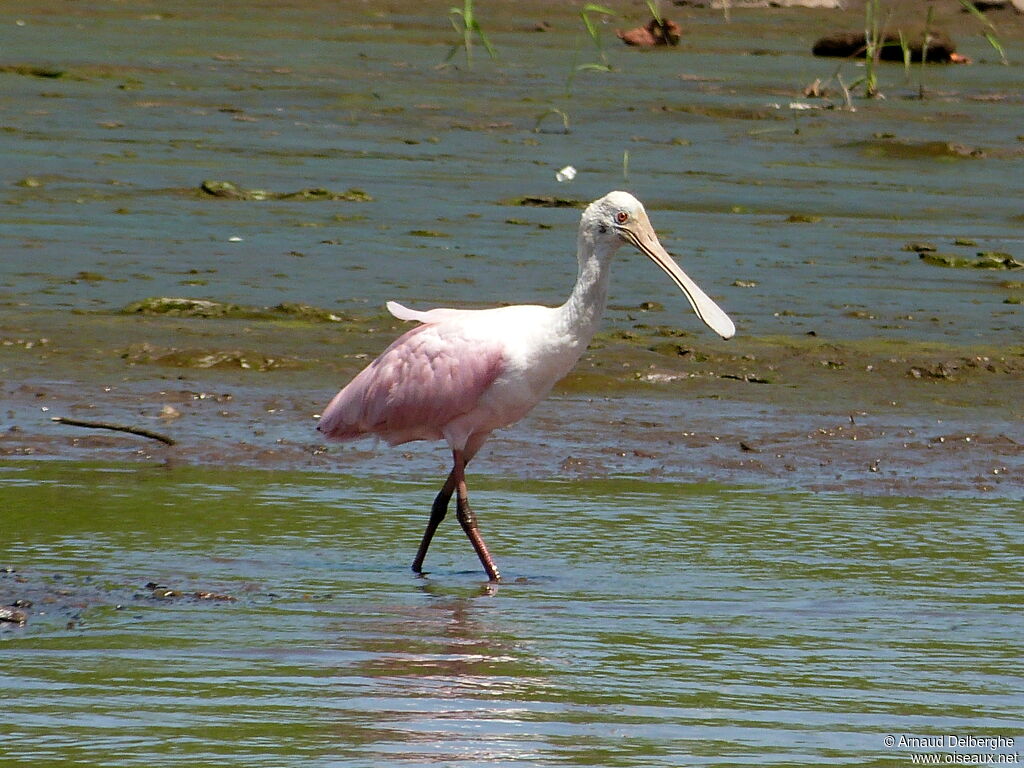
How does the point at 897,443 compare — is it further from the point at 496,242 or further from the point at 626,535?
the point at 496,242

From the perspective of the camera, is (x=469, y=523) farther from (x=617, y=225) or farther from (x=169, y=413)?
(x=169, y=413)

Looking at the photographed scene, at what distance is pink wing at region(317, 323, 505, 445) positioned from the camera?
6.80 meters

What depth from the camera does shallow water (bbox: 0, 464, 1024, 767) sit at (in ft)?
14.9

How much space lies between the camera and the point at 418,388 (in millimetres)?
6910

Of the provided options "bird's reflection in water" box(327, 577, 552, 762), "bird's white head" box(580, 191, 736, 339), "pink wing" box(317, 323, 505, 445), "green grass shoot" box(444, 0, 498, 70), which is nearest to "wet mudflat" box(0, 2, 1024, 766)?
"bird's reflection in water" box(327, 577, 552, 762)

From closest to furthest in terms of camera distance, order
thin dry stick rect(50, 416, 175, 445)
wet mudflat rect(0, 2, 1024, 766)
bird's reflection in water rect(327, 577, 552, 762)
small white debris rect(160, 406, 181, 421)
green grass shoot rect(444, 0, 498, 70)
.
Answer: bird's reflection in water rect(327, 577, 552, 762), wet mudflat rect(0, 2, 1024, 766), thin dry stick rect(50, 416, 175, 445), small white debris rect(160, 406, 181, 421), green grass shoot rect(444, 0, 498, 70)

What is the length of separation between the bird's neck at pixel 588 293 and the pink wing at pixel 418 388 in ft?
0.81

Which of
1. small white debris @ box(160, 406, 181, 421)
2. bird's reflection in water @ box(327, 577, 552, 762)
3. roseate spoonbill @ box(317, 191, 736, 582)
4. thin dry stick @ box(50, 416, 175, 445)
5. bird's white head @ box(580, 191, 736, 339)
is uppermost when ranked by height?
bird's white head @ box(580, 191, 736, 339)

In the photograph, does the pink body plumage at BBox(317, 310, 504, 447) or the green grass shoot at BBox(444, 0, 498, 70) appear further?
the green grass shoot at BBox(444, 0, 498, 70)

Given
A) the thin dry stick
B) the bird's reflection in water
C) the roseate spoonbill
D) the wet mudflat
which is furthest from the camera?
the thin dry stick

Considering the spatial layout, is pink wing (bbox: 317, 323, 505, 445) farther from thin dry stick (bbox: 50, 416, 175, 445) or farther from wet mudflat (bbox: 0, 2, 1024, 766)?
thin dry stick (bbox: 50, 416, 175, 445)

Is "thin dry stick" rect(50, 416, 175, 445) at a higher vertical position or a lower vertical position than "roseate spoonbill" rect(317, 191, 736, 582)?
lower

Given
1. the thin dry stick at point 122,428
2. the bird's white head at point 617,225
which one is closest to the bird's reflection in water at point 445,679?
the bird's white head at point 617,225

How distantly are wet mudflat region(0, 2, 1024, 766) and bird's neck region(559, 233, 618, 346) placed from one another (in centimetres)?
67
